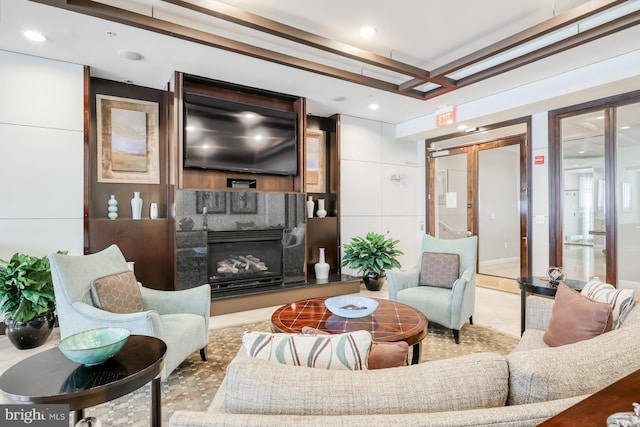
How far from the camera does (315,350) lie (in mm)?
1060

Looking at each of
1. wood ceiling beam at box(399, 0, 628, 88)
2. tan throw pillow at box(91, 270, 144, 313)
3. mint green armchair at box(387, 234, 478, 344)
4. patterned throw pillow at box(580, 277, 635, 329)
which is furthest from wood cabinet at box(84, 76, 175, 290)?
patterned throw pillow at box(580, 277, 635, 329)

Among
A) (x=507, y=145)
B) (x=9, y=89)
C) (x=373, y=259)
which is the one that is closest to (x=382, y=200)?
(x=373, y=259)

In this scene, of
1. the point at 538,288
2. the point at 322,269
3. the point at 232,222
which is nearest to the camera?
the point at 538,288

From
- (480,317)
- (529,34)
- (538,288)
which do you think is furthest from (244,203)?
(529,34)

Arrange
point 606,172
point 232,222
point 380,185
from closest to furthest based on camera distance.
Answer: point 606,172 < point 232,222 < point 380,185

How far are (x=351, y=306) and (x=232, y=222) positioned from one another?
2.20 meters

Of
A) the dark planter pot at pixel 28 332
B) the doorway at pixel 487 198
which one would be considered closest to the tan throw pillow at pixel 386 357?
the dark planter pot at pixel 28 332

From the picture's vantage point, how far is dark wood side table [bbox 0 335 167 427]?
124 centimetres

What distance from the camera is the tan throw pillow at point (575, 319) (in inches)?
65.4

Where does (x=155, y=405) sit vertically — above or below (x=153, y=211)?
below

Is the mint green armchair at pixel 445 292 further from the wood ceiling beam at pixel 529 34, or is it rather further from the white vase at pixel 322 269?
the wood ceiling beam at pixel 529 34

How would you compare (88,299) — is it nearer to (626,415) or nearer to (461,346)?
(626,415)

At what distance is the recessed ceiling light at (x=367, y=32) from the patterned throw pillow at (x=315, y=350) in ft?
9.32

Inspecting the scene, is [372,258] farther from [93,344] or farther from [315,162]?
[93,344]
